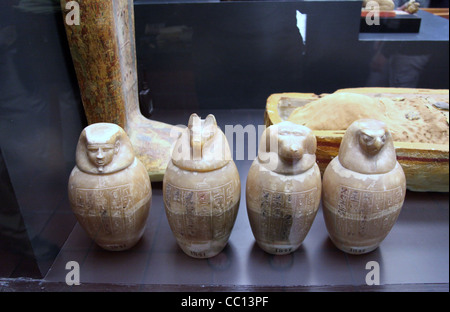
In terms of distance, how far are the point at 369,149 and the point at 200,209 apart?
816 millimetres

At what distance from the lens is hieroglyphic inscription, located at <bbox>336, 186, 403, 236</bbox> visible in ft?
5.68

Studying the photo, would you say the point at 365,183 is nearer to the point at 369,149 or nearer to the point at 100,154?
the point at 369,149

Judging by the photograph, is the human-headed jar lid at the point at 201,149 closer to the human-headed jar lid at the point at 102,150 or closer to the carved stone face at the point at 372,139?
the human-headed jar lid at the point at 102,150

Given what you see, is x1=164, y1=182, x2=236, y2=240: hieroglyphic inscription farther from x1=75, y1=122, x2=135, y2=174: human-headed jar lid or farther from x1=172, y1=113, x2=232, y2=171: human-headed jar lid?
x1=75, y1=122, x2=135, y2=174: human-headed jar lid

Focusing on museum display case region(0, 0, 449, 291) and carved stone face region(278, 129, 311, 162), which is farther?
museum display case region(0, 0, 449, 291)

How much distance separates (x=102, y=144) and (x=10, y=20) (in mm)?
692

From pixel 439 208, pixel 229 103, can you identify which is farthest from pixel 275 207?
pixel 229 103

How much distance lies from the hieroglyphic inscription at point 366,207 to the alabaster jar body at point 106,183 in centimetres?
98

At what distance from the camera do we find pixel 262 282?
185 cm

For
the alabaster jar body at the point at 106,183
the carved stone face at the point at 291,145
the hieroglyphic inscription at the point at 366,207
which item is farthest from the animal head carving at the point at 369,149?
the alabaster jar body at the point at 106,183

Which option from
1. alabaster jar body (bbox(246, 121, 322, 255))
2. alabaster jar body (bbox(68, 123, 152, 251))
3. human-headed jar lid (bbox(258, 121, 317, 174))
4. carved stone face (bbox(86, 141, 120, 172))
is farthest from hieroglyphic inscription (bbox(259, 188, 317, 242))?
carved stone face (bbox(86, 141, 120, 172))

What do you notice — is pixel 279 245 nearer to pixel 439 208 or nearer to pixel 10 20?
pixel 439 208

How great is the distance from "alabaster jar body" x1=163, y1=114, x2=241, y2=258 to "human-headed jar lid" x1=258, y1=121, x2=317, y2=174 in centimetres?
19

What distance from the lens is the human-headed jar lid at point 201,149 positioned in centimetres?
168
